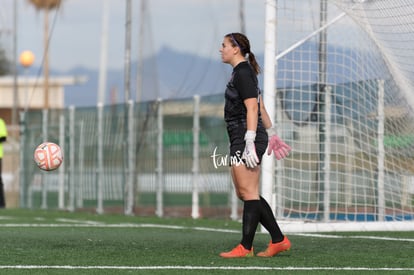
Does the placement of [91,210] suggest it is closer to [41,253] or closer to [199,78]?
[199,78]

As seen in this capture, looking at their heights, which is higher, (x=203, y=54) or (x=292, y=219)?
(x=203, y=54)

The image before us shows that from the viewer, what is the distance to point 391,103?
45.5 ft

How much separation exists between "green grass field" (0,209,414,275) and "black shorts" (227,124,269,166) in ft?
2.86

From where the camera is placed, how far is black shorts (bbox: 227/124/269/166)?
30.1 ft

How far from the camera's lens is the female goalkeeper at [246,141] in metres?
9.11

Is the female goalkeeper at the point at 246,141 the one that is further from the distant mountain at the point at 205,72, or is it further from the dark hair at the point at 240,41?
the distant mountain at the point at 205,72

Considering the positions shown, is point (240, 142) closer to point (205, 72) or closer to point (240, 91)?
point (240, 91)

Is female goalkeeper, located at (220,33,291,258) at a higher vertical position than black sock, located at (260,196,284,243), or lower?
higher

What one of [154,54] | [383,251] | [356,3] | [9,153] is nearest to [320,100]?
[356,3]

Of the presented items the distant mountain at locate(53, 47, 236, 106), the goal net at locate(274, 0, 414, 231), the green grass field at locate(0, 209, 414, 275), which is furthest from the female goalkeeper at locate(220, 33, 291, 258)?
the distant mountain at locate(53, 47, 236, 106)

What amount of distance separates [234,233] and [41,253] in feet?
13.0

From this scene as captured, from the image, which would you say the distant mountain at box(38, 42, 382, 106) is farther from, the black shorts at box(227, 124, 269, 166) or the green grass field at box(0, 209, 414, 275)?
the black shorts at box(227, 124, 269, 166)

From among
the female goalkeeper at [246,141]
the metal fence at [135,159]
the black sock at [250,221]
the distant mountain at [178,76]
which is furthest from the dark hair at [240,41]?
the distant mountain at [178,76]

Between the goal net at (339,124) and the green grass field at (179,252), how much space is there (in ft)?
4.86
